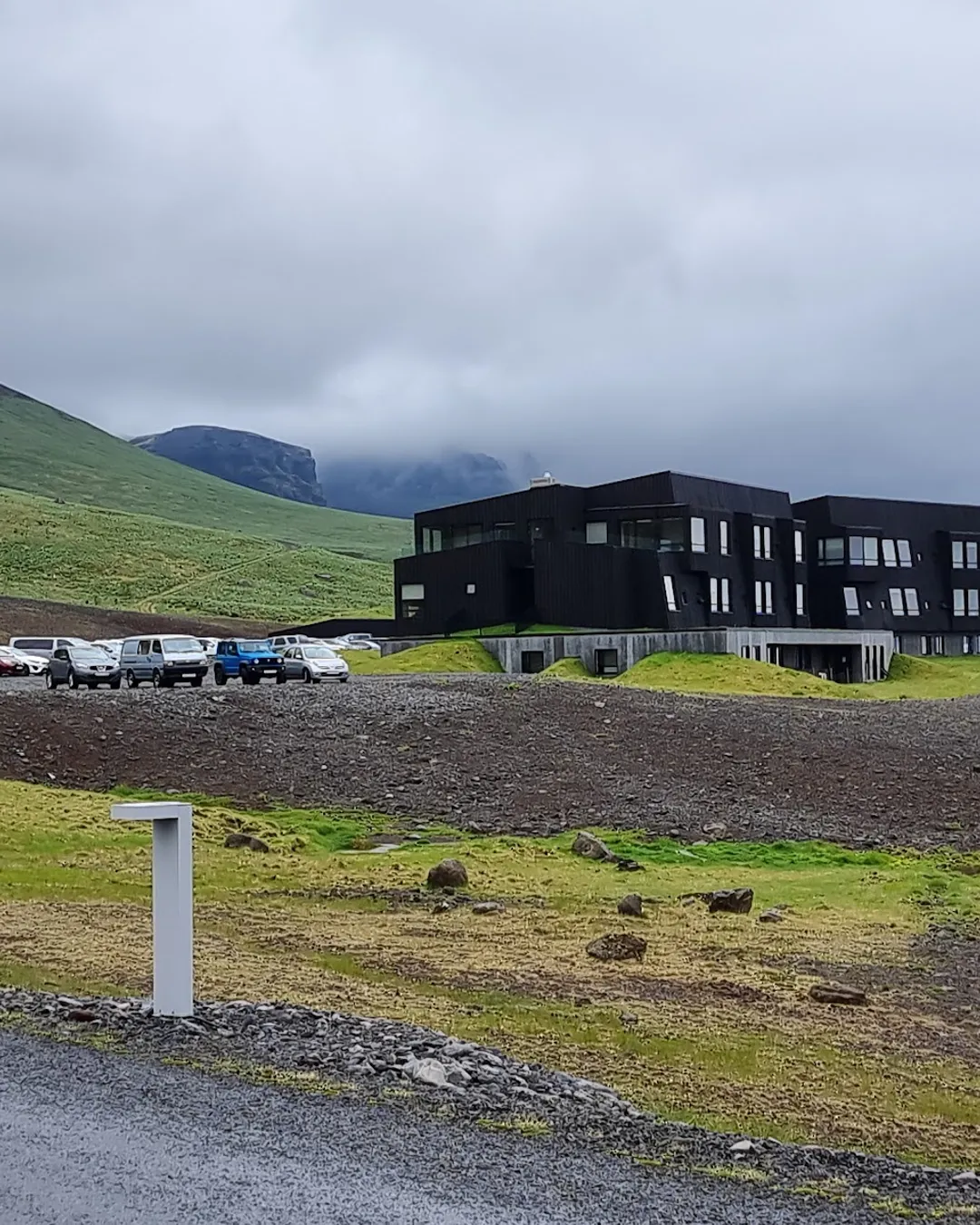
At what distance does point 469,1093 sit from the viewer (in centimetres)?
828

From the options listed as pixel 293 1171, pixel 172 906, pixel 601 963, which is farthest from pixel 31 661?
pixel 293 1171

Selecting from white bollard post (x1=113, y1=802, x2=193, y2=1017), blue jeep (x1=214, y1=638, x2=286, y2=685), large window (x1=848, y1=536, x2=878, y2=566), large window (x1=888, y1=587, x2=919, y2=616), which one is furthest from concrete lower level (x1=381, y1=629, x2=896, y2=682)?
white bollard post (x1=113, y1=802, x2=193, y2=1017)

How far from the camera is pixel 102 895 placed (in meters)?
16.2

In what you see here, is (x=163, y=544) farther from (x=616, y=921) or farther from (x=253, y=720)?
(x=616, y=921)

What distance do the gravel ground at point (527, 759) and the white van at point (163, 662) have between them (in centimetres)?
961

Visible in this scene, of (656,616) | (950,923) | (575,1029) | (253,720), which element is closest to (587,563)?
(656,616)

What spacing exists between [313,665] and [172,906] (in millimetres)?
39224

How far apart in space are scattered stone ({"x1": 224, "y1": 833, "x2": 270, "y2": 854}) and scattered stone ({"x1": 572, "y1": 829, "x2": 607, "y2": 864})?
4531mm

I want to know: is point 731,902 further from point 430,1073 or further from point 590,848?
point 430,1073

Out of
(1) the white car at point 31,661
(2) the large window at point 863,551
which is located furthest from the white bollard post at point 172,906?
(2) the large window at point 863,551

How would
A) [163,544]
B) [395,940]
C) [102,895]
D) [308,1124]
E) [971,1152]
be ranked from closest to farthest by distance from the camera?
[308,1124] < [971,1152] < [395,940] < [102,895] < [163,544]

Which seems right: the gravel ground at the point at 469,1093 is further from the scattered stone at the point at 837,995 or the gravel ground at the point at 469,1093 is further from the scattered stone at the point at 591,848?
the scattered stone at the point at 591,848

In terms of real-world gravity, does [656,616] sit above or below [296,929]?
above

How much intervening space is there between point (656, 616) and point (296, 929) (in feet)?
169
